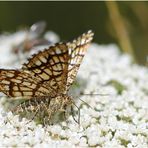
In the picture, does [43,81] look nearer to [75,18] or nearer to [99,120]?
[99,120]

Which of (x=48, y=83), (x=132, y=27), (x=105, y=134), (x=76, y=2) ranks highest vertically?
(x=76, y=2)

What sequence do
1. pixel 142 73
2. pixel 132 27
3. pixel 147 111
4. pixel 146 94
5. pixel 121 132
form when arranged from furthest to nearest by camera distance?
pixel 132 27 → pixel 142 73 → pixel 146 94 → pixel 147 111 → pixel 121 132

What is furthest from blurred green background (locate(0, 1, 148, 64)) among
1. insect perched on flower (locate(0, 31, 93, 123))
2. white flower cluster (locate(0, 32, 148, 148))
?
insect perched on flower (locate(0, 31, 93, 123))

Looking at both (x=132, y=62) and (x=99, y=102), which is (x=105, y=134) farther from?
(x=132, y=62)

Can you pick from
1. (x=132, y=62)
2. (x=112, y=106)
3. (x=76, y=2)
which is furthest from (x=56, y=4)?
(x=112, y=106)

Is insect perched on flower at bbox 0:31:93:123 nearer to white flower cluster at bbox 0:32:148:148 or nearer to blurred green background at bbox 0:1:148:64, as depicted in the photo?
white flower cluster at bbox 0:32:148:148

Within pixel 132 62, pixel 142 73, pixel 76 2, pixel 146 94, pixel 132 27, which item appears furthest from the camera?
pixel 76 2
